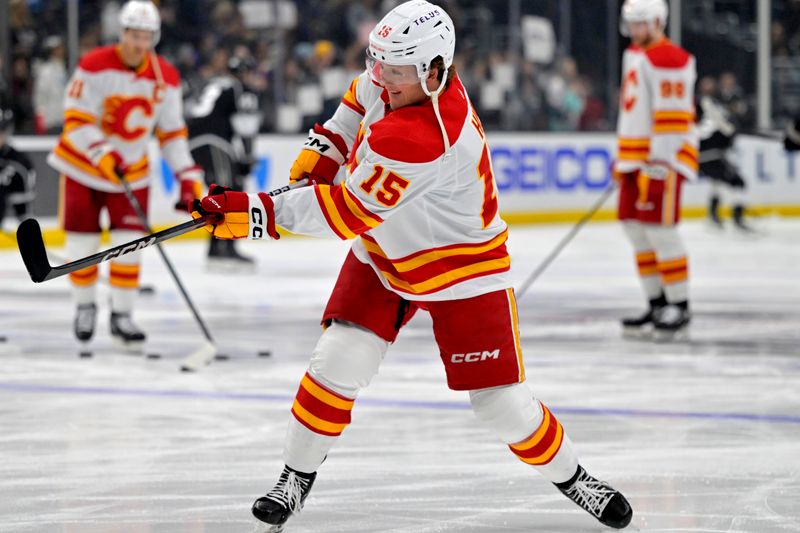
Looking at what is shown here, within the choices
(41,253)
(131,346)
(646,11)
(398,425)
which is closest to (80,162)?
(131,346)

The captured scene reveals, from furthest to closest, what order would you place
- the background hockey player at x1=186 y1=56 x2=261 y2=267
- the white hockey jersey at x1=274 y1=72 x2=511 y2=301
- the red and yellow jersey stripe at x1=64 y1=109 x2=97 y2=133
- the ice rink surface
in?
the background hockey player at x1=186 y1=56 x2=261 y2=267
the red and yellow jersey stripe at x1=64 y1=109 x2=97 y2=133
the ice rink surface
the white hockey jersey at x1=274 y1=72 x2=511 y2=301

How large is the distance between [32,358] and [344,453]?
214 cm

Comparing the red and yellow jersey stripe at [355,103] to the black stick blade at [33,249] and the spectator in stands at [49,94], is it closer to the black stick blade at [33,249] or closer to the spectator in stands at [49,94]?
the black stick blade at [33,249]

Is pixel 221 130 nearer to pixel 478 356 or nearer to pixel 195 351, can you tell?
pixel 195 351

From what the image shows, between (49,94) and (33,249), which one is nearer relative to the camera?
(33,249)

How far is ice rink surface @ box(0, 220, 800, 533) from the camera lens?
10.1 feet

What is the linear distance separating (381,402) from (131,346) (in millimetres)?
1456

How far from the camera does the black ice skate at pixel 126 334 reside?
18.2ft

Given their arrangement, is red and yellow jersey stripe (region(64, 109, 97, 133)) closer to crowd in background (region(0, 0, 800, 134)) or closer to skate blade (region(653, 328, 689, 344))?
skate blade (region(653, 328, 689, 344))

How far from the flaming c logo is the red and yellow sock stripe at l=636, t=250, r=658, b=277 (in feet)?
1.97

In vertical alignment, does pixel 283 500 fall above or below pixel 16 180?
above

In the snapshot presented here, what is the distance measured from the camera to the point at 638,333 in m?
6.02

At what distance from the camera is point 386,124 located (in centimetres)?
269

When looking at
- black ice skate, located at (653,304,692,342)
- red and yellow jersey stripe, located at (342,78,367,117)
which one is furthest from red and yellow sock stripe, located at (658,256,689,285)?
red and yellow jersey stripe, located at (342,78,367,117)
